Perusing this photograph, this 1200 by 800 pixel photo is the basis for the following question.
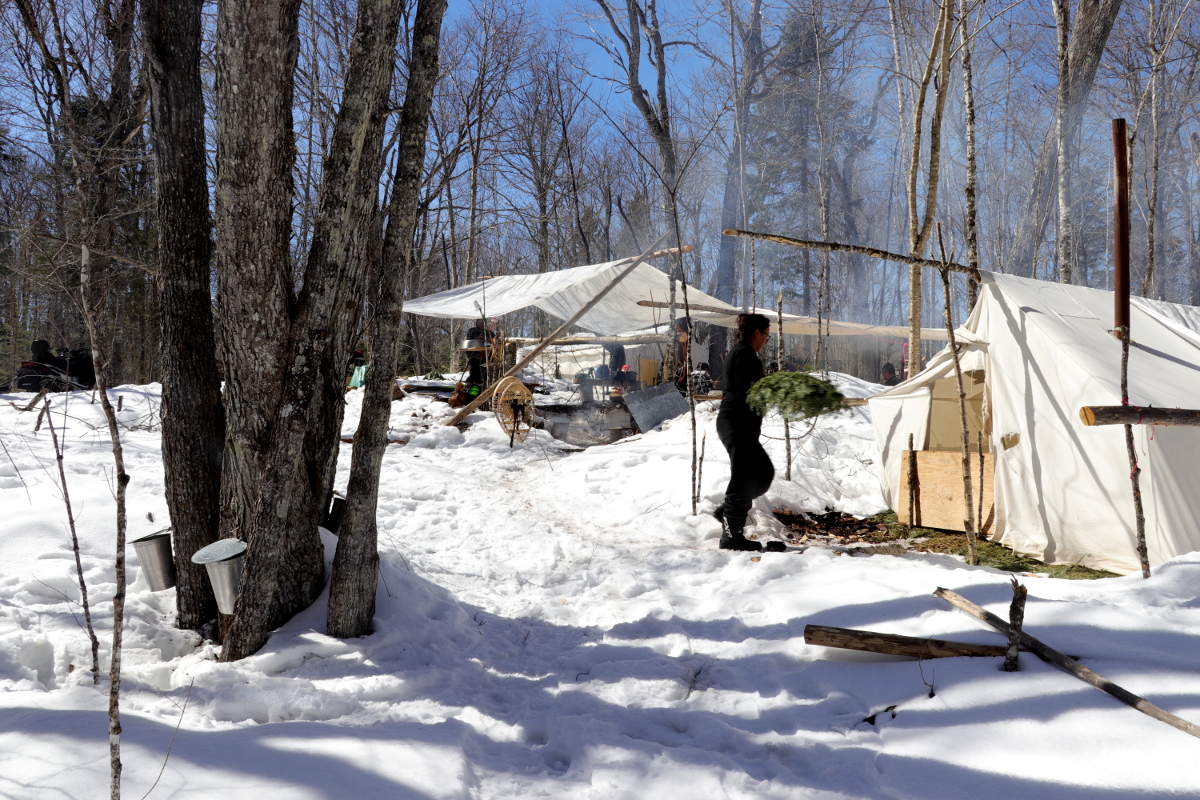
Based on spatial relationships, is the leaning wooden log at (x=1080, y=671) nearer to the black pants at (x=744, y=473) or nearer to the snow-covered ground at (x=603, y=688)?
the snow-covered ground at (x=603, y=688)

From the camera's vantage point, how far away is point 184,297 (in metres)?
3.34

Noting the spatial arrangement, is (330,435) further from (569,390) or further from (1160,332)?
(569,390)

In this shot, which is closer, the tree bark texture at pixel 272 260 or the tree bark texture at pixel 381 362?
the tree bark texture at pixel 272 260

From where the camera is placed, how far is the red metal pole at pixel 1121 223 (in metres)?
3.58

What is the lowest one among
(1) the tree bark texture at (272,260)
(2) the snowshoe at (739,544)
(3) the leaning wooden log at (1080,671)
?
(2) the snowshoe at (739,544)

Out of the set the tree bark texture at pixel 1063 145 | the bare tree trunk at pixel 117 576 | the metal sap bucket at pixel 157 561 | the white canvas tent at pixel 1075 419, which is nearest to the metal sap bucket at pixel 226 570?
the metal sap bucket at pixel 157 561

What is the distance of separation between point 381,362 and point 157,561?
1631mm

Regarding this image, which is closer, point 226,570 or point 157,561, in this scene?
point 226,570

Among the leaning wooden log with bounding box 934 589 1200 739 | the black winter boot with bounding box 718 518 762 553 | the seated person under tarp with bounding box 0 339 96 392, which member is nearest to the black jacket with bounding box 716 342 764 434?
the black winter boot with bounding box 718 518 762 553

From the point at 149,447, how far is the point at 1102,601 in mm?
9507

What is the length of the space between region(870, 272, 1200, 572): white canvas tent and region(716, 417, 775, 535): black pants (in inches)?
77.9

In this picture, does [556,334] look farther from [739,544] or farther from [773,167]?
[773,167]

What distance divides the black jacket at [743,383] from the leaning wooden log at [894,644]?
2.29 metres

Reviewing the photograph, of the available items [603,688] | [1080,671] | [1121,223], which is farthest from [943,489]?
[603,688]
